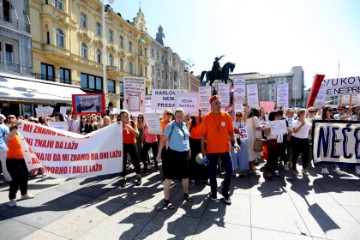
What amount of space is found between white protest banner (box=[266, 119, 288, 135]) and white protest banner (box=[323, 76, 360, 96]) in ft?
12.4

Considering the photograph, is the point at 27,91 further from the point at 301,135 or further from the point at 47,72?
the point at 301,135

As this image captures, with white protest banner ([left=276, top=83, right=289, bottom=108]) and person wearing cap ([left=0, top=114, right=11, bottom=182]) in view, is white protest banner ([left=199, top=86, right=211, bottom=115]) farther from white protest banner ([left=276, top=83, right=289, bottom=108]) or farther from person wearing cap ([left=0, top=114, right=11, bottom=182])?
person wearing cap ([left=0, top=114, right=11, bottom=182])

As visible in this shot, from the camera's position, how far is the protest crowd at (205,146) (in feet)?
11.9

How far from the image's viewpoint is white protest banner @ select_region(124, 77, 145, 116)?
19.7 ft

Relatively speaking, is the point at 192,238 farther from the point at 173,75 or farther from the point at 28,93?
the point at 173,75

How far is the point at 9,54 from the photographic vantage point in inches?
650

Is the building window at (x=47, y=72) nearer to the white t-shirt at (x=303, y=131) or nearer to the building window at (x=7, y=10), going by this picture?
the building window at (x=7, y=10)

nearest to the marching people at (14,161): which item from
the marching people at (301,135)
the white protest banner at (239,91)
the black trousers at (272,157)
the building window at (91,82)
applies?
the black trousers at (272,157)

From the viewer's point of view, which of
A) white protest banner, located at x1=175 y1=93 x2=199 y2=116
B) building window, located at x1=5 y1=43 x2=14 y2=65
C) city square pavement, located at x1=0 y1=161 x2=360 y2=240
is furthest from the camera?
building window, located at x1=5 y1=43 x2=14 y2=65

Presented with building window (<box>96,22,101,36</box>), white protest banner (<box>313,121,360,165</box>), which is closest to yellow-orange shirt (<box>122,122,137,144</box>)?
white protest banner (<box>313,121,360,165</box>)

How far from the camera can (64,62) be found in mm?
22609

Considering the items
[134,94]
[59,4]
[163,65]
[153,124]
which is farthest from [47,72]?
[163,65]

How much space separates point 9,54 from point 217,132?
20239 mm

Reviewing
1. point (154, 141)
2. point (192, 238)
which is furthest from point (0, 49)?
point (192, 238)
